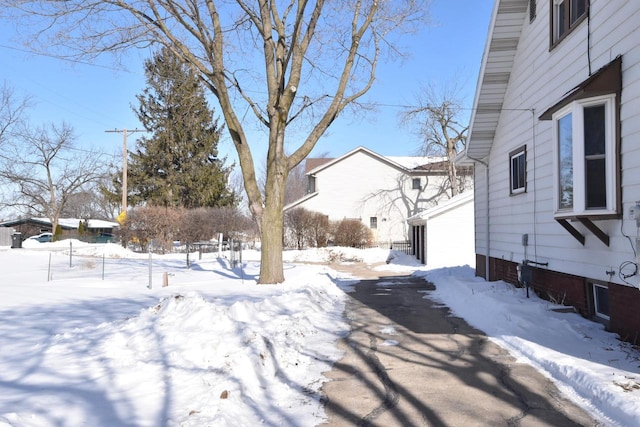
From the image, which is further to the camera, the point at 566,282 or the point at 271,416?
the point at 566,282

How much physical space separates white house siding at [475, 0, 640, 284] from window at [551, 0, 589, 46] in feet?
0.60

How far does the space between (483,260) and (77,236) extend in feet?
150

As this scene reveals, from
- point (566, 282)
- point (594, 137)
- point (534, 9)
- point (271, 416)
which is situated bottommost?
point (271, 416)

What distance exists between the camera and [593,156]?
7.00m

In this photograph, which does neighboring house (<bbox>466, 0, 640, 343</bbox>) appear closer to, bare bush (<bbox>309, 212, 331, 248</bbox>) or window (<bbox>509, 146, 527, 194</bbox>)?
window (<bbox>509, 146, 527, 194</bbox>)

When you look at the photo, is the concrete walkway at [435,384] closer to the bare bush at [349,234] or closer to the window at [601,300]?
the window at [601,300]

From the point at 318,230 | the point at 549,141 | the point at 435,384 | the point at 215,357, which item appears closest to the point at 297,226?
the point at 318,230

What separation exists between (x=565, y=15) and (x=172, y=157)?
35.1m

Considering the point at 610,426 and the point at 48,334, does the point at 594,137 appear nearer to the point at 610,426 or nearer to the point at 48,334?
the point at 610,426

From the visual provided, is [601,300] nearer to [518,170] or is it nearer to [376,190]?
[518,170]

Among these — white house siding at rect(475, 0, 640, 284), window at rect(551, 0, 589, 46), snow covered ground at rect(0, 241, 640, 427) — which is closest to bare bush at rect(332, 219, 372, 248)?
white house siding at rect(475, 0, 640, 284)

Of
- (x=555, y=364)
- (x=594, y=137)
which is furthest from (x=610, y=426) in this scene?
(x=594, y=137)

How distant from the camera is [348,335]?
8.02m

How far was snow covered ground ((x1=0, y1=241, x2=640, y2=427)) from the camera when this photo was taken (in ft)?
14.1
